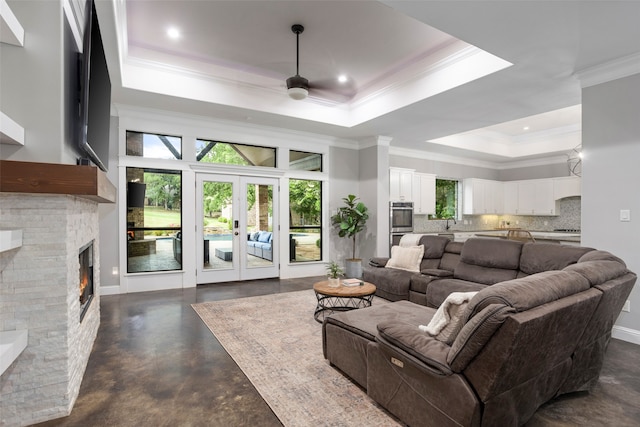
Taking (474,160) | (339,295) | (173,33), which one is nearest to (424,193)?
(474,160)

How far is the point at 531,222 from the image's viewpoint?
909 centimetres

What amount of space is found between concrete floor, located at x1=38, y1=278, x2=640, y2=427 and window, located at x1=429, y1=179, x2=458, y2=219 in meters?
5.66

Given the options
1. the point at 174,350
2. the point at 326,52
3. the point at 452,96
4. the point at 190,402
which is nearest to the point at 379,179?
the point at 452,96

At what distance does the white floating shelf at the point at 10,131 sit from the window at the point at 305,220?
15.6ft

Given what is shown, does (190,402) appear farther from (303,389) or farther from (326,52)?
(326,52)

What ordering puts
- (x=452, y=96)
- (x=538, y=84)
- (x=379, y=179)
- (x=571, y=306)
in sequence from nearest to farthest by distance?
(x=571, y=306)
(x=538, y=84)
(x=452, y=96)
(x=379, y=179)

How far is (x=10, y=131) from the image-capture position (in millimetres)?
1774

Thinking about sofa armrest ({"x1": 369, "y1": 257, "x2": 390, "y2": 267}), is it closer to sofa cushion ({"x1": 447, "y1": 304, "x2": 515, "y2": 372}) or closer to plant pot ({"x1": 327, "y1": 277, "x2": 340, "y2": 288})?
plant pot ({"x1": 327, "y1": 277, "x2": 340, "y2": 288})

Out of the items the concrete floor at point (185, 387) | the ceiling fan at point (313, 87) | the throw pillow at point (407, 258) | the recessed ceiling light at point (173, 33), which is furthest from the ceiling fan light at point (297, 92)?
the concrete floor at point (185, 387)

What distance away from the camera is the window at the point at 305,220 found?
658 cm

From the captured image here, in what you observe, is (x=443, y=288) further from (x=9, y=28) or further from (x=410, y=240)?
(x=9, y=28)

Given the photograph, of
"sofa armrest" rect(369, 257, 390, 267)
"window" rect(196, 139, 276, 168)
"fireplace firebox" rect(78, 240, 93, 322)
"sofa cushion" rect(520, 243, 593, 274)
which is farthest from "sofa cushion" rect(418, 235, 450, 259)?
"fireplace firebox" rect(78, 240, 93, 322)

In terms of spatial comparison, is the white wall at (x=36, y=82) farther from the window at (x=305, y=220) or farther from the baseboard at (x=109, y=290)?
the window at (x=305, y=220)

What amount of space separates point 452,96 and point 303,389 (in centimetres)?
405
